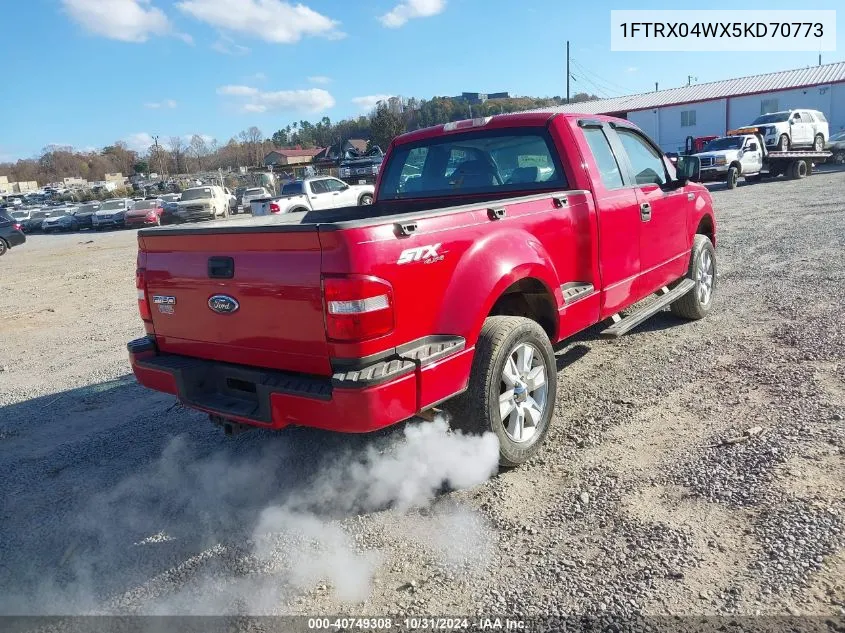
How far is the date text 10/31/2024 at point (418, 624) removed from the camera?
8.23 feet

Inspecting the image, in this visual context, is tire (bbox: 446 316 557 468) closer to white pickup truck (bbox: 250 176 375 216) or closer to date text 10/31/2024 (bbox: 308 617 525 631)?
date text 10/31/2024 (bbox: 308 617 525 631)

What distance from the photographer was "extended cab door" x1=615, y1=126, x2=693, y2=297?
16.7 ft

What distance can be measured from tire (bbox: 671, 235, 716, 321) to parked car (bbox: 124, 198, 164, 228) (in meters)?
28.4

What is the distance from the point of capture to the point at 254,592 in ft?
9.20

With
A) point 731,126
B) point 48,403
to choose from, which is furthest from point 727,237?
point 731,126

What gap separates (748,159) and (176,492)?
23.9 meters

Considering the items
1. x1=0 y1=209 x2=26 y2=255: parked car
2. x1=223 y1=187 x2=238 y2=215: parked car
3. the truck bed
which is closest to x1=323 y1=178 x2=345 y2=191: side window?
x1=223 y1=187 x2=238 y2=215: parked car

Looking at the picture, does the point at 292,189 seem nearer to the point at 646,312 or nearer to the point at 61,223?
the point at 61,223

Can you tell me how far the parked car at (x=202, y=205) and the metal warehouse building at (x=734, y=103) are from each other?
21.4 meters

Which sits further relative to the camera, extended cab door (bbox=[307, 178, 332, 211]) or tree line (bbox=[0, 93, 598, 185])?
tree line (bbox=[0, 93, 598, 185])

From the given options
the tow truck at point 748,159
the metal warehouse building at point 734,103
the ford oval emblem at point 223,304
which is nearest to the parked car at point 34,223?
the metal warehouse building at point 734,103

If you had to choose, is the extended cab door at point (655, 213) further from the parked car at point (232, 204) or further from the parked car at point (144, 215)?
the parked car at point (144, 215)

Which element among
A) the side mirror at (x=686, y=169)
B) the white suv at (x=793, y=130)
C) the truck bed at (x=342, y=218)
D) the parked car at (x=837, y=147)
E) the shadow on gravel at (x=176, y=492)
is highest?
the white suv at (x=793, y=130)

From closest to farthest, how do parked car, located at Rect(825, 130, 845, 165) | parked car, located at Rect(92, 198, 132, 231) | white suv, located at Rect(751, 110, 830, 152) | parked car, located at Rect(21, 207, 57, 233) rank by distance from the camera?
white suv, located at Rect(751, 110, 830, 152), parked car, located at Rect(825, 130, 845, 165), parked car, located at Rect(92, 198, 132, 231), parked car, located at Rect(21, 207, 57, 233)
